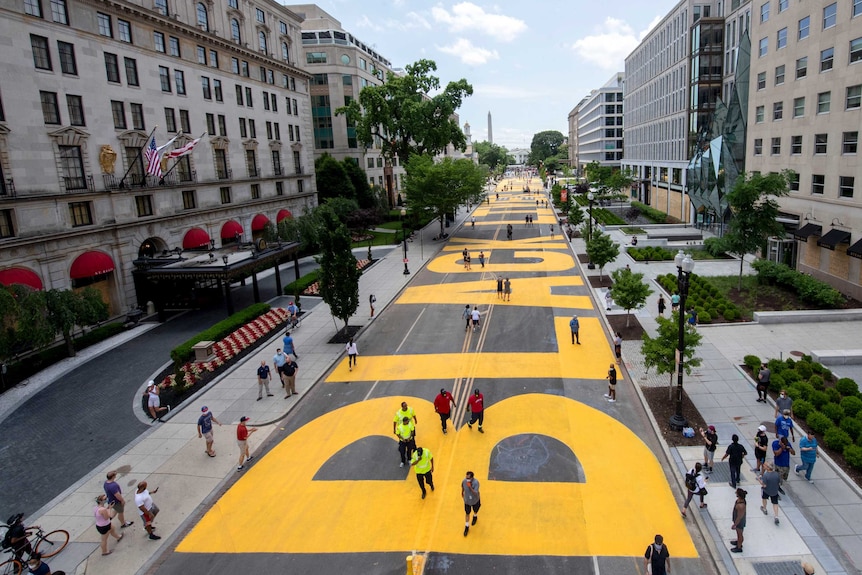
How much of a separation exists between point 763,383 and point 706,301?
12235 millimetres

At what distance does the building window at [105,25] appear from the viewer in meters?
34.8

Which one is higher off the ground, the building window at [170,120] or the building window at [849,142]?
the building window at [170,120]

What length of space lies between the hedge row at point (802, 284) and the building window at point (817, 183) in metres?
5.18

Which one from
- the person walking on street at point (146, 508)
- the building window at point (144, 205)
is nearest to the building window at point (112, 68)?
the building window at point (144, 205)

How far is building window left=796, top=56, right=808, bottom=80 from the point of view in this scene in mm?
33781

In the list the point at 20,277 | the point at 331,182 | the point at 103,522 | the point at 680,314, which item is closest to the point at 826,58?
the point at 680,314

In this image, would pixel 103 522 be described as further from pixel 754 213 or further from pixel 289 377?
pixel 754 213

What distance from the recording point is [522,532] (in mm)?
13055

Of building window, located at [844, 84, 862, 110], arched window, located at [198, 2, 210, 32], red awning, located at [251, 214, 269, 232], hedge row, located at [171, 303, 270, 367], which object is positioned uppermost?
arched window, located at [198, 2, 210, 32]

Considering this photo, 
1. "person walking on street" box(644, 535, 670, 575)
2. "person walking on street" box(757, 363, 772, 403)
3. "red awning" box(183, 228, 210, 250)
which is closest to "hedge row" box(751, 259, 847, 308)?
"person walking on street" box(757, 363, 772, 403)

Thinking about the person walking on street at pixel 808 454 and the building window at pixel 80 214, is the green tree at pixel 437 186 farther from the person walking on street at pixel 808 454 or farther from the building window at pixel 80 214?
the person walking on street at pixel 808 454

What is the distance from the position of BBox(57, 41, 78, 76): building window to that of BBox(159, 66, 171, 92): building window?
25.7 ft

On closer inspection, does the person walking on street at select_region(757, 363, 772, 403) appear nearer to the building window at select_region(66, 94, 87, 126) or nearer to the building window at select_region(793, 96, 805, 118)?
the building window at select_region(793, 96, 805, 118)

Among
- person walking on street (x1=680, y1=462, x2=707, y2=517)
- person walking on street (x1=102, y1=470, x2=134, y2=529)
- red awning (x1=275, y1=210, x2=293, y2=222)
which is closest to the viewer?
person walking on street (x1=680, y1=462, x2=707, y2=517)
